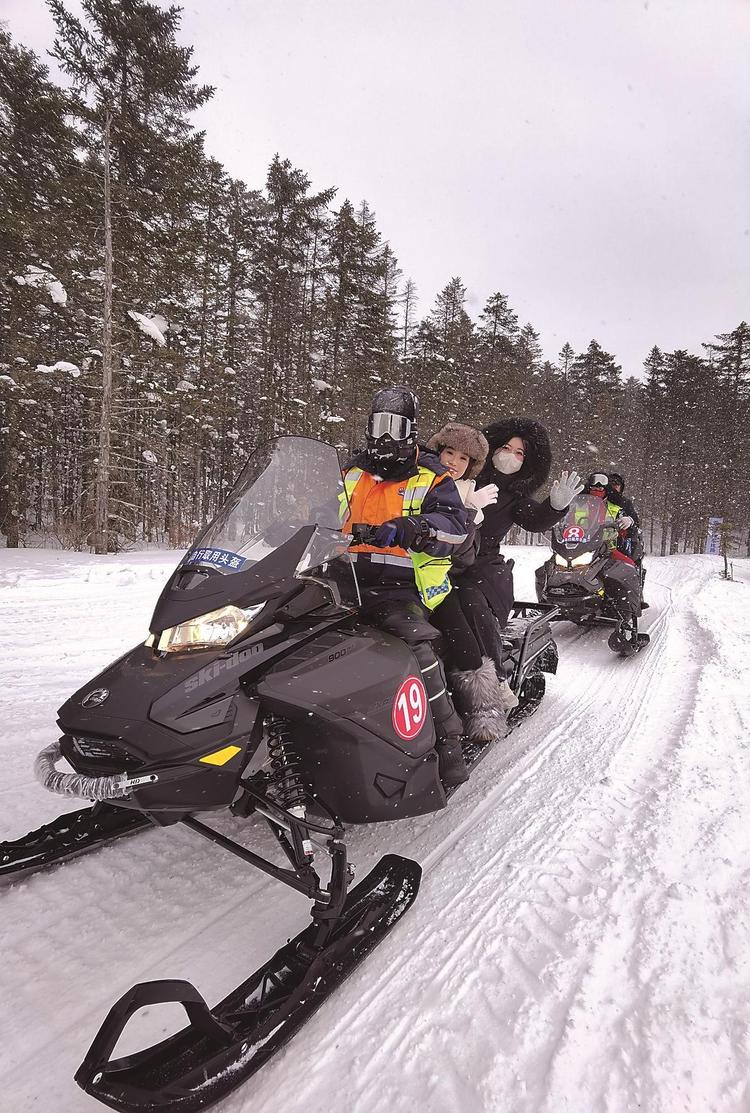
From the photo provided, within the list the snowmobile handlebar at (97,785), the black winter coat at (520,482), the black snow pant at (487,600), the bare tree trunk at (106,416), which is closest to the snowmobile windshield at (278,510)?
the snowmobile handlebar at (97,785)

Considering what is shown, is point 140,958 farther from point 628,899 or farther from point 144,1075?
point 628,899

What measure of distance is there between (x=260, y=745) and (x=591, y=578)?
190 inches

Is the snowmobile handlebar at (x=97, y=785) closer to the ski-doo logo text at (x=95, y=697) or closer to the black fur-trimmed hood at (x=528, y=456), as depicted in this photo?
the ski-doo logo text at (x=95, y=697)

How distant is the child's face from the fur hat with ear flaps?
2 centimetres

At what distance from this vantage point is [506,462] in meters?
3.81

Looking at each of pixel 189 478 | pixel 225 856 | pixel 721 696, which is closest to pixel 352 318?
pixel 189 478

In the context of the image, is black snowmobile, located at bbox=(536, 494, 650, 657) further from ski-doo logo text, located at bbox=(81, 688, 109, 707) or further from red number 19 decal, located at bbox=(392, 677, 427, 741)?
ski-doo logo text, located at bbox=(81, 688, 109, 707)

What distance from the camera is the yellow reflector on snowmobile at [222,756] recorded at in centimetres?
168

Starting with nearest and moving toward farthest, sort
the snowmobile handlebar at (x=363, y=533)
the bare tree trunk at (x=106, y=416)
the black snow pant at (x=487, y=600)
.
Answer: the snowmobile handlebar at (x=363, y=533) → the black snow pant at (x=487, y=600) → the bare tree trunk at (x=106, y=416)

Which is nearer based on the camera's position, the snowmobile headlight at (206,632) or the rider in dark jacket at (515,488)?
the snowmobile headlight at (206,632)

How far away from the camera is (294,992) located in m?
1.58

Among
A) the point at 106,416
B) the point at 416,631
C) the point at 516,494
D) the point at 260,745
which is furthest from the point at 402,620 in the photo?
the point at 106,416

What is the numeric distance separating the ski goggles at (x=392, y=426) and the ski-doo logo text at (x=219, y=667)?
1.18 meters

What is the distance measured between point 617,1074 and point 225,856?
1542 millimetres
